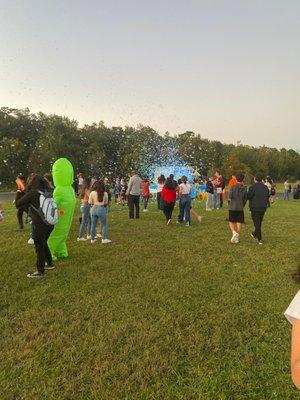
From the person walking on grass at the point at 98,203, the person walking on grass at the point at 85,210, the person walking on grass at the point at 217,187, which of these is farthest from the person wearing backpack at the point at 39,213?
the person walking on grass at the point at 217,187

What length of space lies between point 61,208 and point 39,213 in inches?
59.3

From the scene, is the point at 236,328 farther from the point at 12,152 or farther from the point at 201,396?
the point at 12,152

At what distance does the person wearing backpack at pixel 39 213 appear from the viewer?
7.29 metres

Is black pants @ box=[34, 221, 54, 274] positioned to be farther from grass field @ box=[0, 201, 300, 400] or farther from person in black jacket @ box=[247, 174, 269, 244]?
person in black jacket @ box=[247, 174, 269, 244]

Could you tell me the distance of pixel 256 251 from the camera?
983cm

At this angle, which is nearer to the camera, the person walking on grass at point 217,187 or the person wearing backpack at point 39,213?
the person wearing backpack at point 39,213

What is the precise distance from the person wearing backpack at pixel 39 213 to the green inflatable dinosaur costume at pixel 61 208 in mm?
1215

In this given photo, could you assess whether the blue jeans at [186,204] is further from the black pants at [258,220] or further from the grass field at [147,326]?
the grass field at [147,326]

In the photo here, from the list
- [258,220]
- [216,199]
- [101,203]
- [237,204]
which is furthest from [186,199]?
[216,199]

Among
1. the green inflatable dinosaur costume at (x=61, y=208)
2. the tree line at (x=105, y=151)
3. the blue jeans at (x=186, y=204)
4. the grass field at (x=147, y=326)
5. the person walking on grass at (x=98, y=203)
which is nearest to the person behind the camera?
the grass field at (x=147, y=326)

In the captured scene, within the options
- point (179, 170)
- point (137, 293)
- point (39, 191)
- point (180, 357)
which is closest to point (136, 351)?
point (180, 357)

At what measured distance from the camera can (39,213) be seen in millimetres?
7309

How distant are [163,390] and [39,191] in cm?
481

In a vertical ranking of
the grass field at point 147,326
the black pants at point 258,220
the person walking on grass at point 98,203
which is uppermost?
the person walking on grass at point 98,203
